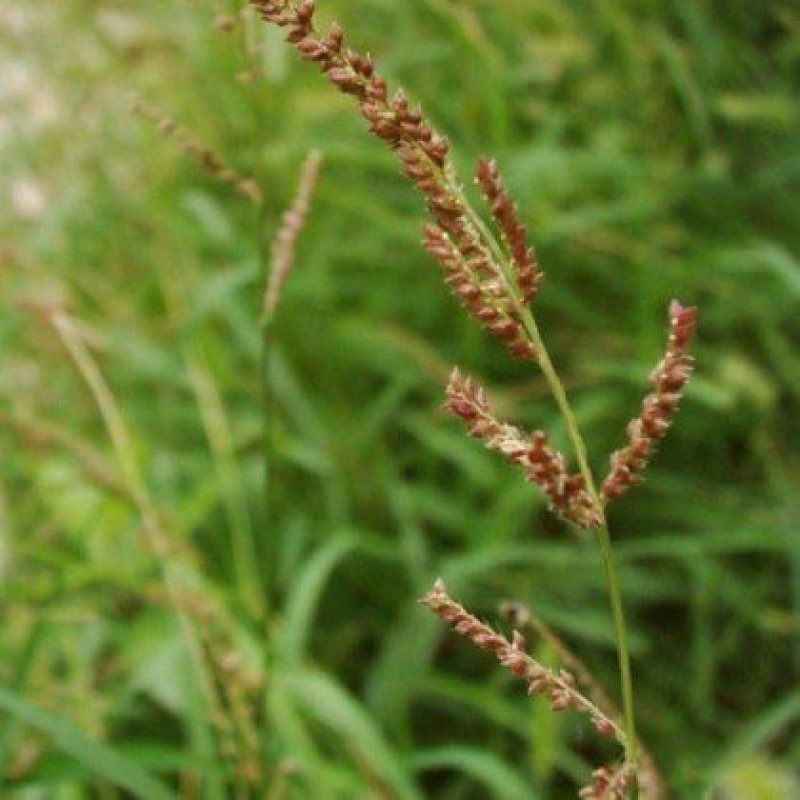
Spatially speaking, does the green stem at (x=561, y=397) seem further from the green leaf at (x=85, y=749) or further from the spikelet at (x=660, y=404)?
the green leaf at (x=85, y=749)

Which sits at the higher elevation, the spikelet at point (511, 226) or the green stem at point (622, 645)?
the spikelet at point (511, 226)

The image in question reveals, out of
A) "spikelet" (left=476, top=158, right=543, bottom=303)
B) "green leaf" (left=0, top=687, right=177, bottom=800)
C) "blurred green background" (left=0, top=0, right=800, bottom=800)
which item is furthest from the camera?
"blurred green background" (left=0, top=0, right=800, bottom=800)

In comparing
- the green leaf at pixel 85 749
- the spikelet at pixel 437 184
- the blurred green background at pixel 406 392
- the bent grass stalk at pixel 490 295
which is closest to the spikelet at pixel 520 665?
the bent grass stalk at pixel 490 295

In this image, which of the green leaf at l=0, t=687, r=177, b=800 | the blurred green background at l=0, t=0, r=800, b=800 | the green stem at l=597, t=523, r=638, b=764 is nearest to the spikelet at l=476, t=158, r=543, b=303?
the green stem at l=597, t=523, r=638, b=764

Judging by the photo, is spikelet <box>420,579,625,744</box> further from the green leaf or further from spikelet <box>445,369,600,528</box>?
the green leaf

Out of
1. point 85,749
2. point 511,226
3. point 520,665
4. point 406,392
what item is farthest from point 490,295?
point 406,392

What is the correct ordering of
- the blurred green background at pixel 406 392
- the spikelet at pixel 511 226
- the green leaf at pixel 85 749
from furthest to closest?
the blurred green background at pixel 406 392 < the green leaf at pixel 85 749 < the spikelet at pixel 511 226

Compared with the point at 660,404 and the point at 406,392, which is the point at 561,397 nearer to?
the point at 660,404
